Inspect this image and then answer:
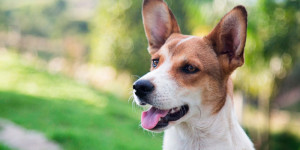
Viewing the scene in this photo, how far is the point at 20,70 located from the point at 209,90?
421 inches

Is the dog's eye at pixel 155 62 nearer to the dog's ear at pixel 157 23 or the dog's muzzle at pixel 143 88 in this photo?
the dog's ear at pixel 157 23

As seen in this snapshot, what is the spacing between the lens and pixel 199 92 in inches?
109

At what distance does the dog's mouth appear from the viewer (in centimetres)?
264

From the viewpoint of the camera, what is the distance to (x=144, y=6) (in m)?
3.36

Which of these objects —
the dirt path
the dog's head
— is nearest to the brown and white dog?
the dog's head

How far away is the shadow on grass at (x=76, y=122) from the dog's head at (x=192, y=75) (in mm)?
3805

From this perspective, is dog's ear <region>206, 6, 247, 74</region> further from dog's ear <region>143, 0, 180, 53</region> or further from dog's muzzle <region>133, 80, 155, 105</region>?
dog's muzzle <region>133, 80, 155, 105</region>

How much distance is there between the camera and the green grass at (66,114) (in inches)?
265

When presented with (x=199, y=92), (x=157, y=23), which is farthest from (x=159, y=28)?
(x=199, y=92)

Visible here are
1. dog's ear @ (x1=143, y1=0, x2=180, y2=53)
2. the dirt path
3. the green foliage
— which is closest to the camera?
dog's ear @ (x1=143, y1=0, x2=180, y2=53)

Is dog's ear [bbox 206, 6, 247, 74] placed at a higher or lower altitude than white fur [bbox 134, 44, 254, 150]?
higher

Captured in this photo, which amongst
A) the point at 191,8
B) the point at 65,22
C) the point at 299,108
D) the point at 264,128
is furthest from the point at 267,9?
the point at 65,22

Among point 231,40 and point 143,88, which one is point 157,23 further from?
point 143,88

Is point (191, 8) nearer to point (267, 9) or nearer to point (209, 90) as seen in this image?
point (267, 9)
